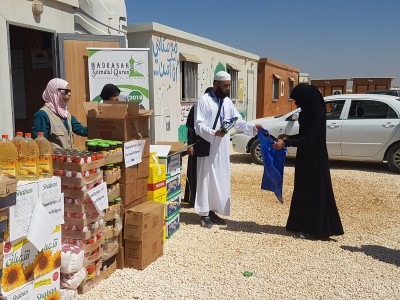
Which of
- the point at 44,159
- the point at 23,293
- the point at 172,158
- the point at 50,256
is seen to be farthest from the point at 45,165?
the point at 172,158

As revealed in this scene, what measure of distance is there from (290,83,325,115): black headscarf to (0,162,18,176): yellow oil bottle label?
10.3 feet

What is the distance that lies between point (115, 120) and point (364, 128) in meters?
6.39

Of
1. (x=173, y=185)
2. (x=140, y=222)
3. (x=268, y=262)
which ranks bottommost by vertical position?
(x=268, y=262)

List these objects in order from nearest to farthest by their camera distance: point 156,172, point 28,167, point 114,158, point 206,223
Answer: point 28,167
point 114,158
point 156,172
point 206,223

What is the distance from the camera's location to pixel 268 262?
4.01 meters

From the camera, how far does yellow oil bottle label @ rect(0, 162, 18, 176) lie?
8.29 ft

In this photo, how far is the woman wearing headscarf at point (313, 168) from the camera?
445 cm

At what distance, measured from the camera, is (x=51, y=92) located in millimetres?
3951

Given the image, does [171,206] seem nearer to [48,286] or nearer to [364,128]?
[48,286]

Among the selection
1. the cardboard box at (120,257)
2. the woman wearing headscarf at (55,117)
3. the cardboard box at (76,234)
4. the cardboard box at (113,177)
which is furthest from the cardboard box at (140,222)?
the woman wearing headscarf at (55,117)

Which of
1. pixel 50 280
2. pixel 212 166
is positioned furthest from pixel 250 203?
pixel 50 280

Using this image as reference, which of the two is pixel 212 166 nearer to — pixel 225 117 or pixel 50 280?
pixel 225 117

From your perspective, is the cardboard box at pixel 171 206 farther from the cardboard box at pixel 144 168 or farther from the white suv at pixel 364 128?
the white suv at pixel 364 128

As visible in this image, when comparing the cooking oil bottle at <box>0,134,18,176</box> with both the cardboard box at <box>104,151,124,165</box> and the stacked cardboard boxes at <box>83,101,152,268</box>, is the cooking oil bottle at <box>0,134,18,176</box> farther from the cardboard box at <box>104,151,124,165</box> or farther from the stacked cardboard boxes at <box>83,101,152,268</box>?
the stacked cardboard boxes at <box>83,101,152,268</box>
